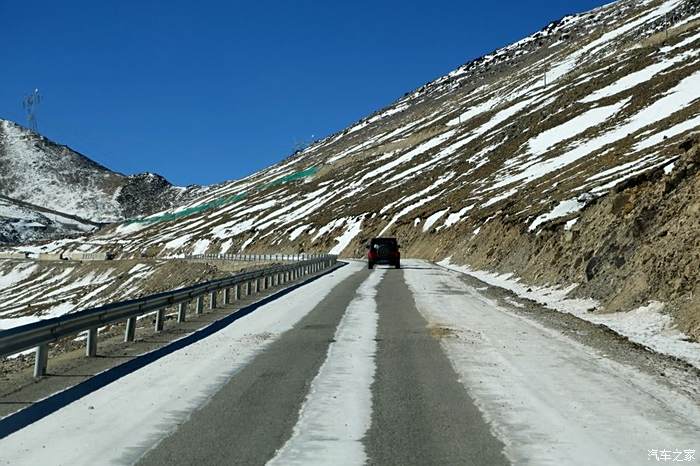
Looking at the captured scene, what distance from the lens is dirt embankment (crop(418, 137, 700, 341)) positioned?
13.8 m

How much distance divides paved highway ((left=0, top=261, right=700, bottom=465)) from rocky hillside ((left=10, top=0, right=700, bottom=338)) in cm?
428

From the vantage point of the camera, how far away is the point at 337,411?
725 cm

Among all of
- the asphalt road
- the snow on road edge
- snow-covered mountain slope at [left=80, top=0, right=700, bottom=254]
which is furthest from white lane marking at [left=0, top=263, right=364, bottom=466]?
snow-covered mountain slope at [left=80, top=0, right=700, bottom=254]

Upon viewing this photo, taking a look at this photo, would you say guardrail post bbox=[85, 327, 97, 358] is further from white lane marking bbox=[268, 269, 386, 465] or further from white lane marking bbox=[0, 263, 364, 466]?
white lane marking bbox=[268, 269, 386, 465]

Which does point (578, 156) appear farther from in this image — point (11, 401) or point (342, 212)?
point (11, 401)

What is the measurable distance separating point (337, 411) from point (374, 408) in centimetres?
39

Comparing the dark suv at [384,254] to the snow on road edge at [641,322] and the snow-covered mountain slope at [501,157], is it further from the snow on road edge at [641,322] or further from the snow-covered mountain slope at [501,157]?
the snow on road edge at [641,322]

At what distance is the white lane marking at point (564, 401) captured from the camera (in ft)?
19.3

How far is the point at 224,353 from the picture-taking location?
1123 centimetres

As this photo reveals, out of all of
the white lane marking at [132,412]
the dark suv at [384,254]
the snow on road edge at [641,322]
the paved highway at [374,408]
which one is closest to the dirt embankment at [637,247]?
the snow on road edge at [641,322]

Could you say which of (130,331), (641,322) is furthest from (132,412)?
(641,322)

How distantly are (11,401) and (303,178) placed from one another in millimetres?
134467

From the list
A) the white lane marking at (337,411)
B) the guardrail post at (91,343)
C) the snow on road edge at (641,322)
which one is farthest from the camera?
the guardrail post at (91,343)

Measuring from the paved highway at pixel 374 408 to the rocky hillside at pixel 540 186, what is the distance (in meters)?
4.28
